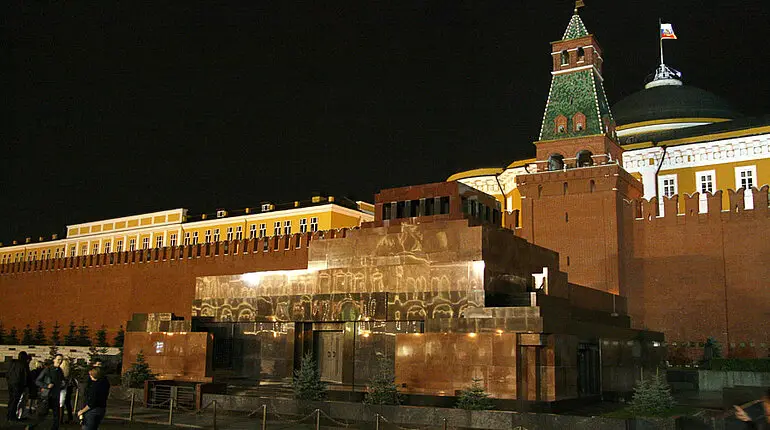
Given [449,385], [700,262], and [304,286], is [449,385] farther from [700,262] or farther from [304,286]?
[700,262]

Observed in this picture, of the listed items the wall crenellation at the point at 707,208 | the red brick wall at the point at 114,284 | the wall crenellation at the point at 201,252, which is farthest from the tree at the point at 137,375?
the wall crenellation at the point at 707,208

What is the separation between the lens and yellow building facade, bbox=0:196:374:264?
40950mm

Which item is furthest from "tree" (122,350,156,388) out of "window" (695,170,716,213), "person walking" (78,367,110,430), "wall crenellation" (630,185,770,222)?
"window" (695,170,716,213)

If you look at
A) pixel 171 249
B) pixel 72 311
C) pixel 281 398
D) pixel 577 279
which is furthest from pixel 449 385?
pixel 72 311

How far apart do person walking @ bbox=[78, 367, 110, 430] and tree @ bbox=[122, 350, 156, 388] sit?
22.2 ft

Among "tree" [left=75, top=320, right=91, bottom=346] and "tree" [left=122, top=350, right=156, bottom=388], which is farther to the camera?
"tree" [left=75, top=320, right=91, bottom=346]

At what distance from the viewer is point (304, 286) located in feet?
55.3

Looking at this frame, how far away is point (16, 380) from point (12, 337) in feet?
104

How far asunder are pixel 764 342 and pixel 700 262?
9.34 ft

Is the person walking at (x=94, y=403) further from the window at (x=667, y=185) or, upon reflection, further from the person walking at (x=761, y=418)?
the window at (x=667, y=185)

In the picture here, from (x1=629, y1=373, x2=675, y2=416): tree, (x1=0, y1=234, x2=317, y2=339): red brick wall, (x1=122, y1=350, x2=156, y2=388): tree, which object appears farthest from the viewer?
(x1=0, y1=234, x2=317, y2=339): red brick wall

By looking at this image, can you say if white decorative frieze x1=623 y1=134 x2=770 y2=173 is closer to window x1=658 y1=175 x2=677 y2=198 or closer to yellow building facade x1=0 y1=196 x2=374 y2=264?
window x1=658 y1=175 x2=677 y2=198

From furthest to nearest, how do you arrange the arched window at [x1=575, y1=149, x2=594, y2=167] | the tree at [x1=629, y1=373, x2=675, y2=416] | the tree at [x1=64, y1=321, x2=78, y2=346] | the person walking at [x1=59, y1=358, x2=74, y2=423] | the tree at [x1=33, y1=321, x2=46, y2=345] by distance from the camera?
the tree at [x1=33, y1=321, x2=46, y2=345], the tree at [x1=64, y1=321, x2=78, y2=346], the arched window at [x1=575, y1=149, x2=594, y2=167], the person walking at [x1=59, y1=358, x2=74, y2=423], the tree at [x1=629, y1=373, x2=675, y2=416]

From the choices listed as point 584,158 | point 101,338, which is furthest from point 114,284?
point 584,158
